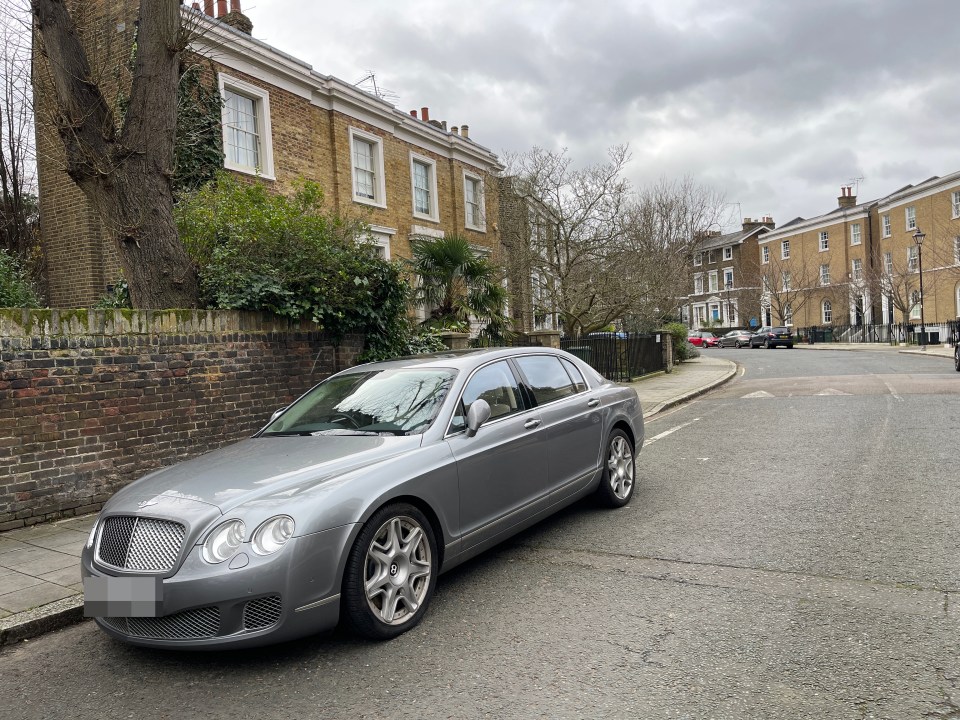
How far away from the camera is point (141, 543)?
11.5 ft

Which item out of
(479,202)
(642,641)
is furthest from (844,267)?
(642,641)

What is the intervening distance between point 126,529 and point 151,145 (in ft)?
18.3

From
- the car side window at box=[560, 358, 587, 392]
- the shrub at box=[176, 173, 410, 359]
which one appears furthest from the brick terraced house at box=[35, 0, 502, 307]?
the car side window at box=[560, 358, 587, 392]

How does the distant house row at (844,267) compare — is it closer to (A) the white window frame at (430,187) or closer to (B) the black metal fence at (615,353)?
(B) the black metal fence at (615,353)

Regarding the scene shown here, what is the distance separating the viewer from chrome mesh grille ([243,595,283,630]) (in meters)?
3.28

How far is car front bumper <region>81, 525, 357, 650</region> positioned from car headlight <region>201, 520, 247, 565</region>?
0.03m

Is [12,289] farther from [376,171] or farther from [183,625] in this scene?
[376,171]

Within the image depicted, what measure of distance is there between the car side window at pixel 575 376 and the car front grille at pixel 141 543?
3.49 m

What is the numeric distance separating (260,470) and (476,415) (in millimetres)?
1326

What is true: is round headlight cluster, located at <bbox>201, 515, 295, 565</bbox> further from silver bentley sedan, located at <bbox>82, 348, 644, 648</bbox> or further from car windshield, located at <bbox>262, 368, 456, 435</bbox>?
car windshield, located at <bbox>262, 368, 456, 435</bbox>

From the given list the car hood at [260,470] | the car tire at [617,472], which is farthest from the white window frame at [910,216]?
the car hood at [260,470]

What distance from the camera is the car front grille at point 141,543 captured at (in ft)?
11.2

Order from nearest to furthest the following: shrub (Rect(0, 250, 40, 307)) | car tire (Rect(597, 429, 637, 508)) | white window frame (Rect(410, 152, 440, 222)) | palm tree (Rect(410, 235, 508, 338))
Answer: car tire (Rect(597, 429, 637, 508)), shrub (Rect(0, 250, 40, 307)), palm tree (Rect(410, 235, 508, 338)), white window frame (Rect(410, 152, 440, 222))

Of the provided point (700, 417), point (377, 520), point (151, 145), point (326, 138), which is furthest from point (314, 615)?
point (326, 138)
